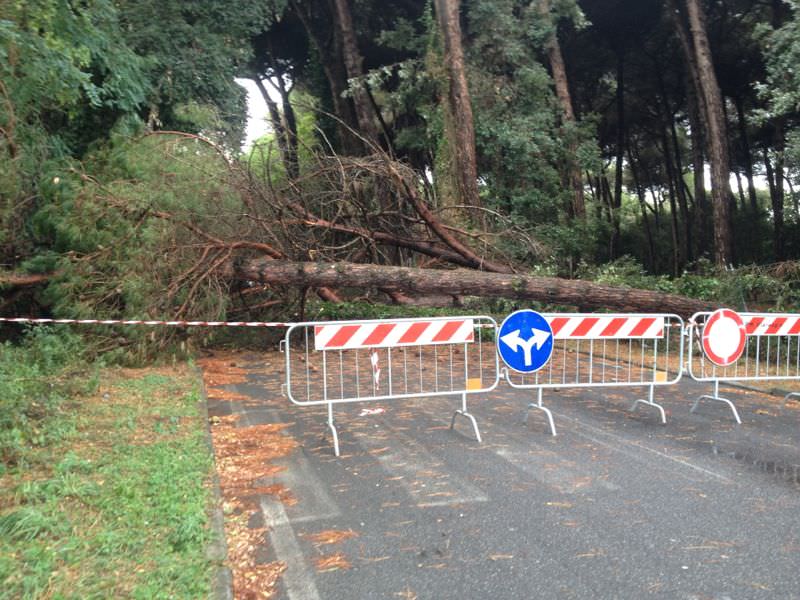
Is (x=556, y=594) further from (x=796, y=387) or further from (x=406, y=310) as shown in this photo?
(x=406, y=310)

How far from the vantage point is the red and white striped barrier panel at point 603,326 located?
7398 mm

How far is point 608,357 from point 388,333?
7585mm

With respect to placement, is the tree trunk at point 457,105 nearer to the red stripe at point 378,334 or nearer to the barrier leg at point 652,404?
the barrier leg at point 652,404

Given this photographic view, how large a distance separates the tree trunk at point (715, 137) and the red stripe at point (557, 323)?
13179mm

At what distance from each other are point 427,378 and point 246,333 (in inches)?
190

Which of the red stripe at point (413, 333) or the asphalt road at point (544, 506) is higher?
the red stripe at point (413, 333)

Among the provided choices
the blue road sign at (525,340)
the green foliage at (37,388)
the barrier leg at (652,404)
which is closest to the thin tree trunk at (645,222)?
the barrier leg at (652,404)

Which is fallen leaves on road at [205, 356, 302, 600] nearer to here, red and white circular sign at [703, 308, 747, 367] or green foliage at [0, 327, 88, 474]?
green foliage at [0, 327, 88, 474]

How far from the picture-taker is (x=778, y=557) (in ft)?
12.7

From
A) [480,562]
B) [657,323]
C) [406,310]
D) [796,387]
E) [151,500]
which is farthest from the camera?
[406,310]

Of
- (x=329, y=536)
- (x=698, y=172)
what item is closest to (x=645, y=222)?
(x=698, y=172)

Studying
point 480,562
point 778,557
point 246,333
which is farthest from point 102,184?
point 778,557

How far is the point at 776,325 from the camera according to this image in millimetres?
8070

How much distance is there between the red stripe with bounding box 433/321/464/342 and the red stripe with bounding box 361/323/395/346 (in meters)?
0.53
